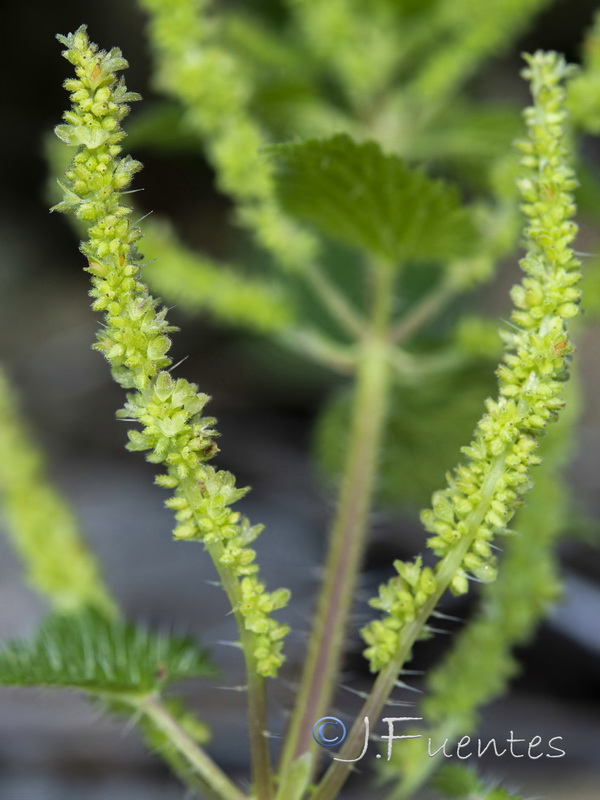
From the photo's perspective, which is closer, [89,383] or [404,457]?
[404,457]

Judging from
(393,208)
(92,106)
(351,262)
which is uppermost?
(351,262)

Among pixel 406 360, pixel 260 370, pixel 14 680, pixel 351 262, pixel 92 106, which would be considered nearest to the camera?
pixel 92 106

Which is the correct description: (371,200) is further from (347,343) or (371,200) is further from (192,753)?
(347,343)

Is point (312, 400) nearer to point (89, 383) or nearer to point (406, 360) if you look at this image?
point (89, 383)

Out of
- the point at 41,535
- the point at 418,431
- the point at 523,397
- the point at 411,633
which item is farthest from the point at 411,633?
the point at 418,431

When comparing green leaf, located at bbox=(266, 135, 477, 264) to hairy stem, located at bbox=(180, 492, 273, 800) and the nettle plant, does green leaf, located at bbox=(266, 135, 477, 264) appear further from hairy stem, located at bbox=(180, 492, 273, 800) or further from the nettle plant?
hairy stem, located at bbox=(180, 492, 273, 800)

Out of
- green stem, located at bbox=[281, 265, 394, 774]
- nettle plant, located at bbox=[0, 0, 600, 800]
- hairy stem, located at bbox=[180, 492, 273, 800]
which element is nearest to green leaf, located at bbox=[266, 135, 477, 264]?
nettle plant, located at bbox=[0, 0, 600, 800]

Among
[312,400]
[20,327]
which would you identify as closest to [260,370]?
[312,400]
